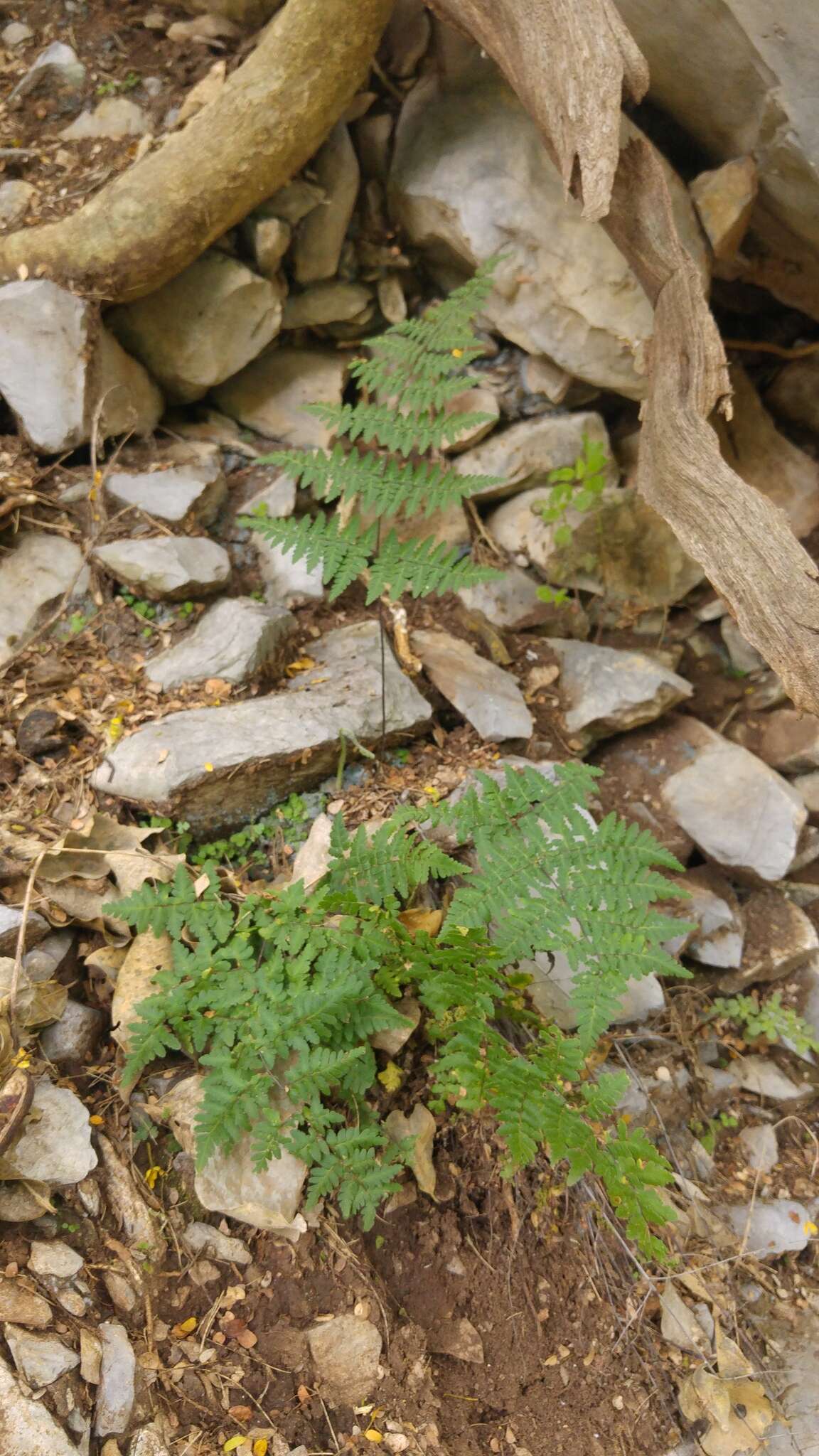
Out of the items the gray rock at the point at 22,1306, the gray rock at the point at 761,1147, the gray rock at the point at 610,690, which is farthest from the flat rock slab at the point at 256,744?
the gray rock at the point at 761,1147

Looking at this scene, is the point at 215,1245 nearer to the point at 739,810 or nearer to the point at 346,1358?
the point at 346,1358

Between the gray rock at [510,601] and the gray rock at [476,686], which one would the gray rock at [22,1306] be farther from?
the gray rock at [510,601]

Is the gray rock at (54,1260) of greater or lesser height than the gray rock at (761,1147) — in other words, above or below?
above

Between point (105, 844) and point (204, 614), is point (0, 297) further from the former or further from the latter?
point (105, 844)

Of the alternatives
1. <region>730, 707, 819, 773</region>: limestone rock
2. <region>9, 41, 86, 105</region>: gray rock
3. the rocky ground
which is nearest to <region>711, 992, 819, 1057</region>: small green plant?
the rocky ground

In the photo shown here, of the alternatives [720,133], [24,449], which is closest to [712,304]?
[720,133]

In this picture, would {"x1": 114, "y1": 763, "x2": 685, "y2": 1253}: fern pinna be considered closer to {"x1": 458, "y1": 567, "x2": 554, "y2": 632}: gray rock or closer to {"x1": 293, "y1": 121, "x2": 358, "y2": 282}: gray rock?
{"x1": 458, "y1": 567, "x2": 554, "y2": 632}: gray rock
